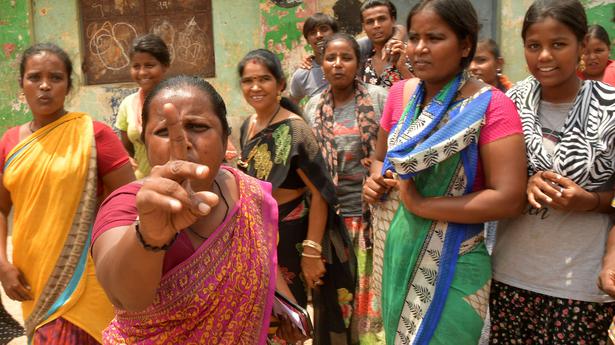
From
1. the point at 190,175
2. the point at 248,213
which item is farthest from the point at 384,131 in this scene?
the point at 190,175

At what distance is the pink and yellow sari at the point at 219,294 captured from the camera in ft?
5.27

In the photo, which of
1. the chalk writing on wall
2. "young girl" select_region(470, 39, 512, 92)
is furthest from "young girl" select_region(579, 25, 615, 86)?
the chalk writing on wall

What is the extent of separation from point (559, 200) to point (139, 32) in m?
7.80

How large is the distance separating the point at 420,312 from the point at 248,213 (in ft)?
2.72

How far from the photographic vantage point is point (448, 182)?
2.24 metres

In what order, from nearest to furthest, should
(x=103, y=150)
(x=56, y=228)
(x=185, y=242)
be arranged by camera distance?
(x=185, y=242) → (x=56, y=228) → (x=103, y=150)

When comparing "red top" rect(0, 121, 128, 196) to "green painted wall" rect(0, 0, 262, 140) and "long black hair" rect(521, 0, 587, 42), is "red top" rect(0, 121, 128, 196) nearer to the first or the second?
"long black hair" rect(521, 0, 587, 42)

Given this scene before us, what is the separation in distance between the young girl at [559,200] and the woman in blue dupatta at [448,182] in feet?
0.39

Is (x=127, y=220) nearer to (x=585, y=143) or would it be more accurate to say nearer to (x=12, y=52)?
(x=585, y=143)

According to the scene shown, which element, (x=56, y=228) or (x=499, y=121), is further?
(x=56, y=228)

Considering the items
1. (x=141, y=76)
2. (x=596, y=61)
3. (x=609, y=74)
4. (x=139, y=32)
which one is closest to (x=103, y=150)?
(x=141, y=76)

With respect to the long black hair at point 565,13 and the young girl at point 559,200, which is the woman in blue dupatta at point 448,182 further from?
the long black hair at point 565,13

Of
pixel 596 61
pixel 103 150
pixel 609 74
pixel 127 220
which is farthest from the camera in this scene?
pixel 596 61

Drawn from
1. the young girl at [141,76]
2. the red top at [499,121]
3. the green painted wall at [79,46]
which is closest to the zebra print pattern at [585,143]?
the red top at [499,121]
